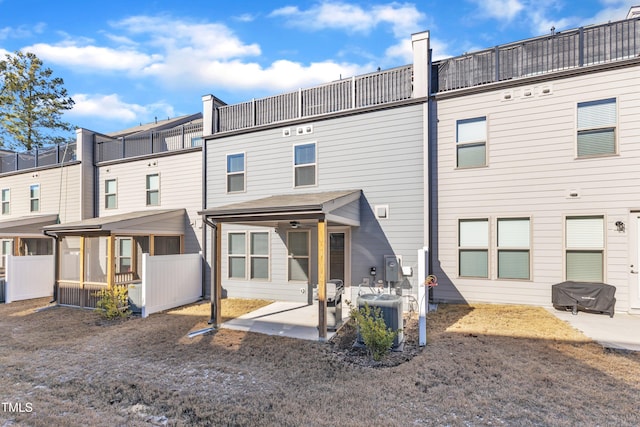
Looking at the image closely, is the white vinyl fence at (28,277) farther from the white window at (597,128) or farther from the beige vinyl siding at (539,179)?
the white window at (597,128)

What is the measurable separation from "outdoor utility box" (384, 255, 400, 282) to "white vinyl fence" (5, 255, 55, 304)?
11948 millimetres

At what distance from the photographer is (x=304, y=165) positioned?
9.17 m

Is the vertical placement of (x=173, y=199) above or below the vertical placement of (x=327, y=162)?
below

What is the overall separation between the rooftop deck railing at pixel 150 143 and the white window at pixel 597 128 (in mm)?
11189

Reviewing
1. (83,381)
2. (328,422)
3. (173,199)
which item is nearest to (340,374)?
(328,422)

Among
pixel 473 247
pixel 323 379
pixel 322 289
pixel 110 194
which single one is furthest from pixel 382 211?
pixel 110 194

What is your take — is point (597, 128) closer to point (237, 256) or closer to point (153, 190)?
point (237, 256)

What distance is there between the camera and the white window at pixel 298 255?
29.7 ft

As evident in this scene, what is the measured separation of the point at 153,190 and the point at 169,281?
170 inches

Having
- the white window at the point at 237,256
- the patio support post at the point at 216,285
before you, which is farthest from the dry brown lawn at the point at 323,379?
the white window at the point at 237,256

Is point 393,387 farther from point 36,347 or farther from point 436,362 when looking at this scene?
point 36,347

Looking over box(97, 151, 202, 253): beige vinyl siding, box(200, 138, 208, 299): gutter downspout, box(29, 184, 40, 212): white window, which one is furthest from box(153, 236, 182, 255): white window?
box(29, 184, 40, 212): white window

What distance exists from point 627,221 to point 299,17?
10695 millimetres

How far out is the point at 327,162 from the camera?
8.90 m
